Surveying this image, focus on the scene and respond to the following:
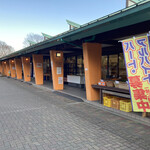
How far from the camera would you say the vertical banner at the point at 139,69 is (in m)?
4.47

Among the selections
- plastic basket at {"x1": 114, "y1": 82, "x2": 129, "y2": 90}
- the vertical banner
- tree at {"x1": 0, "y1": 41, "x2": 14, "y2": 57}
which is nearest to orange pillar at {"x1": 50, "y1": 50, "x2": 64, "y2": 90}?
plastic basket at {"x1": 114, "y1": 82, "x2": 129, "y2": 90}

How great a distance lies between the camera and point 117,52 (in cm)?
984

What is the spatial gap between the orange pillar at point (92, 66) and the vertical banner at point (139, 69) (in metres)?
2.73

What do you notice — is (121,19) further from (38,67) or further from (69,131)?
(38,67)

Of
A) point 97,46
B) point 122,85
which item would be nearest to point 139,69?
point 122,85

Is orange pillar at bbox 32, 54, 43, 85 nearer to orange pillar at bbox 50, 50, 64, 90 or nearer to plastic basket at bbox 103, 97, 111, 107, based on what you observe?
orange pillar at bbox 50, 50, 64, 90

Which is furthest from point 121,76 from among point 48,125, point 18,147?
point 18,147

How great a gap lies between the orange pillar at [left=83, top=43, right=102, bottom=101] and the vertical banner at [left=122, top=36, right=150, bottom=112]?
2734 mm

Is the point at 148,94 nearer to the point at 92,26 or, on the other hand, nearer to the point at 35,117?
the point at 92,26

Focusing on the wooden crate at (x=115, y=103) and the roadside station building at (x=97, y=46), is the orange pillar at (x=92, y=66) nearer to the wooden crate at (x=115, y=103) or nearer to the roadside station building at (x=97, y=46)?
the roadside station building at (x=97, y=46)

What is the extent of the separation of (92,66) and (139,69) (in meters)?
3.15

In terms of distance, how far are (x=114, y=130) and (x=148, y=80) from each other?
1821mm

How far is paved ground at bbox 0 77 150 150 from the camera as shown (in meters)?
3.62

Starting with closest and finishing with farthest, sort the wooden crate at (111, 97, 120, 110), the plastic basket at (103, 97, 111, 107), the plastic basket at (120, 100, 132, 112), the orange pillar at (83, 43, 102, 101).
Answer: the plastic basket at (120, 100, 132, 112), the wooden crate at (111, 97, 120, 110), the plastic basket at (103, 97, 111, 107), the orange pillar at (83, 43, 102, 101)
